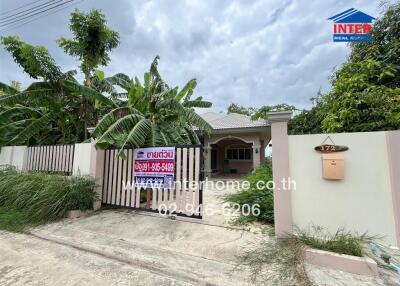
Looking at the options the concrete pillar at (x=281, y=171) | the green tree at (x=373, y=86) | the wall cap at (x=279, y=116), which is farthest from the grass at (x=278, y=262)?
the green tree at (x=373, y=86)

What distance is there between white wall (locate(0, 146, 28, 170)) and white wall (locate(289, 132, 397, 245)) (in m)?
9.89

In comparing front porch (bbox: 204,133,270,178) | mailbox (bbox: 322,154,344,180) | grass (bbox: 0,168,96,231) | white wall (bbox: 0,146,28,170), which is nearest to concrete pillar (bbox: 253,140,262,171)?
front porch (bbox: 204,133,270,178)

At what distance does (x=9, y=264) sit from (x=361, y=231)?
5741mm

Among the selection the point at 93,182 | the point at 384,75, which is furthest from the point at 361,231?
the point at 93,182

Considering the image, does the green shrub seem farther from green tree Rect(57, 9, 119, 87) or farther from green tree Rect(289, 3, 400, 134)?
green tree Rect(57, 9, 119, 87)

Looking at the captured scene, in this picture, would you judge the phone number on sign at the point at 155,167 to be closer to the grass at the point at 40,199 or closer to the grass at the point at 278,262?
the grass at the point at 40,199

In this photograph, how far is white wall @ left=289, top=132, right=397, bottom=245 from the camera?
11.3 feet

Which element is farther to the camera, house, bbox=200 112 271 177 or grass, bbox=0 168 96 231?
house, bbox=200 112 271 177

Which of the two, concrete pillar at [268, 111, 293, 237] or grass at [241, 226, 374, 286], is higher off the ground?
concrete pillar at [268, 111, 293, 237]

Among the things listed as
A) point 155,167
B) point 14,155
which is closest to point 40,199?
point 155,167

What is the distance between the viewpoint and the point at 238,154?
17.3 m

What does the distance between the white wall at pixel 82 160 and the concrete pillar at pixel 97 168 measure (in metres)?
0.31

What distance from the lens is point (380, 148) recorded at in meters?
3.47

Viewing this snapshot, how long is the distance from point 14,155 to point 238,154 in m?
14.0
